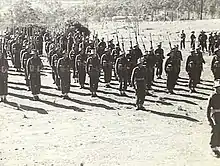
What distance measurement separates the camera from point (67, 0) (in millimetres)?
116312

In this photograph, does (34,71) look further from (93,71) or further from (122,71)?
(122,71)

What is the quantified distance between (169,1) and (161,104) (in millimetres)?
73117

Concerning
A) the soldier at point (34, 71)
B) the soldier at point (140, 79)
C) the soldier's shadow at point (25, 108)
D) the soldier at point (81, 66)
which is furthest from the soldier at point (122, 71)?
the soldier's shadow at point (25, 108)

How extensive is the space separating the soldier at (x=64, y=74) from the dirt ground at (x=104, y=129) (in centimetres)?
35

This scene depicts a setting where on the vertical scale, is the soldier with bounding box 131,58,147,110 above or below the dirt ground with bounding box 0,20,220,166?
above

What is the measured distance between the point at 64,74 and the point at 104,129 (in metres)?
5.05

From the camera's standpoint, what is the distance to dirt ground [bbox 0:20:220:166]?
10922mm

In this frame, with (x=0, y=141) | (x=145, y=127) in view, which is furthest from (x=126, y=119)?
(x=0, y=141)

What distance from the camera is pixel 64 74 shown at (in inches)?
710

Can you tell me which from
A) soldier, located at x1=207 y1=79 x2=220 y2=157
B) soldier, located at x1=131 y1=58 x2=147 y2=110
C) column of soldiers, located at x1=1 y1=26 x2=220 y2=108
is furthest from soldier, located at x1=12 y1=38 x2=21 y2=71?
soldier, located at x1=207 y1=79 x2=220 y2=157

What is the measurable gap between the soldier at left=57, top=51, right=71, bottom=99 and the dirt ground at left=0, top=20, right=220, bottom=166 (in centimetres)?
35

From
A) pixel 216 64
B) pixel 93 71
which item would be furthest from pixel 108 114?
pixel 216 64

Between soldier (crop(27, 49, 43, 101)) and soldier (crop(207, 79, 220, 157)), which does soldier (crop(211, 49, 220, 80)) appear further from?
soldier (crop(207, 79, 220, 157))

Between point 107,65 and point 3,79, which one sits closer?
point 3,79
